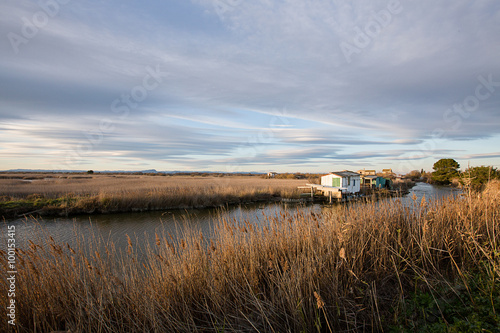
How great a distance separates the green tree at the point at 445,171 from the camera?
47.0m

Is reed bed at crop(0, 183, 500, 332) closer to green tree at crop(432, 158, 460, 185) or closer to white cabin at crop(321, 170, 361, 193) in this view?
white cabin at crop(321, 170, 361, 193)


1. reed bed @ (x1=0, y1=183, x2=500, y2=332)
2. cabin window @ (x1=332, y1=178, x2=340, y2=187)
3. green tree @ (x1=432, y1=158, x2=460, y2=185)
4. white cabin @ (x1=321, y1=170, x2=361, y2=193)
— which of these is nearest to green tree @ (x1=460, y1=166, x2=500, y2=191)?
reed bed @ (x1=0, y1=183, x2=500, y2=332)

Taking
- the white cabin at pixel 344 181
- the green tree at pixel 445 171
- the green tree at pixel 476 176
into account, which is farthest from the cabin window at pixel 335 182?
the green tree at pixel 445 171

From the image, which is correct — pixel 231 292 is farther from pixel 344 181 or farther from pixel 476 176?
pixel 344 181

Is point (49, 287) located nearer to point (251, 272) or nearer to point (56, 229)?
point (251, 272)

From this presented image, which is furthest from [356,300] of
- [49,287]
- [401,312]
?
[49,287]

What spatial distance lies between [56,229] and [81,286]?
12403mm

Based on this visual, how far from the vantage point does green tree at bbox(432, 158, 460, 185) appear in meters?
47.0

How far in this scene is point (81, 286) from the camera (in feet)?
11.2

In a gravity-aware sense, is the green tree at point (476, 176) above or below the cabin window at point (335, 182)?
above

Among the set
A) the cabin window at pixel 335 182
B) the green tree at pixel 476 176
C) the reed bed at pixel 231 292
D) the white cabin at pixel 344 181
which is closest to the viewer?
the reed bed at pixel 231 292

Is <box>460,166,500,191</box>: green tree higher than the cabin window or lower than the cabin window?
higher

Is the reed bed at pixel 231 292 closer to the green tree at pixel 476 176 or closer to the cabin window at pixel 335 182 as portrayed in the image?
the green tree at pixel 476 176

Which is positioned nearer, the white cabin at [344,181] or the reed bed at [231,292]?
the reed bed at [231,292]
